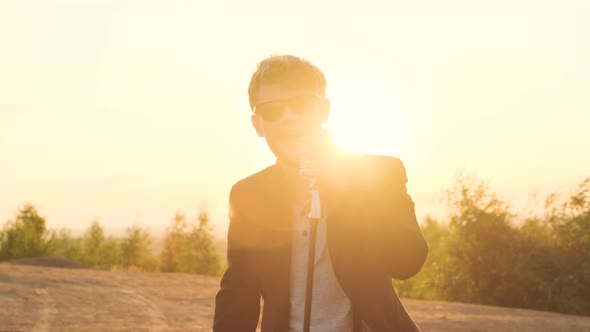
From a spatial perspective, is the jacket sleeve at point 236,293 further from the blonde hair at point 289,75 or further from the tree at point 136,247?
the tree at point 136,247

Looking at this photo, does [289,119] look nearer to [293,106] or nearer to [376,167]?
[293,106]

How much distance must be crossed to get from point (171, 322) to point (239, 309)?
681 cm

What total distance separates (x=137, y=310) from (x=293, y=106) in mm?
8612

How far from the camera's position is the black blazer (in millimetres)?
2811

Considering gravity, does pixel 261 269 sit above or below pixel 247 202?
below

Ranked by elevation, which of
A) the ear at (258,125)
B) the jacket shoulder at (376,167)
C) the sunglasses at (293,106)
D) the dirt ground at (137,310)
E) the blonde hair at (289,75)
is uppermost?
the blonde hair at (289,75)

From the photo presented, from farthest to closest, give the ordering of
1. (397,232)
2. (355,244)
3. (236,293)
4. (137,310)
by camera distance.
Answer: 1. (137,310)
2. (236,293)
3. (355,244)
4. (397,232)

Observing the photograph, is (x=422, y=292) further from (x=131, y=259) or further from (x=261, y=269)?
(x=261, y=269)

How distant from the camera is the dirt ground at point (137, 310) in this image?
9680 millimetres

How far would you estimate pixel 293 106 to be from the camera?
3021mm

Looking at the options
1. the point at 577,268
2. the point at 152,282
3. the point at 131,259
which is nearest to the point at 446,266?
the point at 577,268

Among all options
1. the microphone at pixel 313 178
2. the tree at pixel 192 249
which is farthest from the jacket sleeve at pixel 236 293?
the tree at pixel 192 249

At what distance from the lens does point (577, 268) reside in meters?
13.8

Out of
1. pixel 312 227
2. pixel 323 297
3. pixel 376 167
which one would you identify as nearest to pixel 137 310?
pixel 323 297
